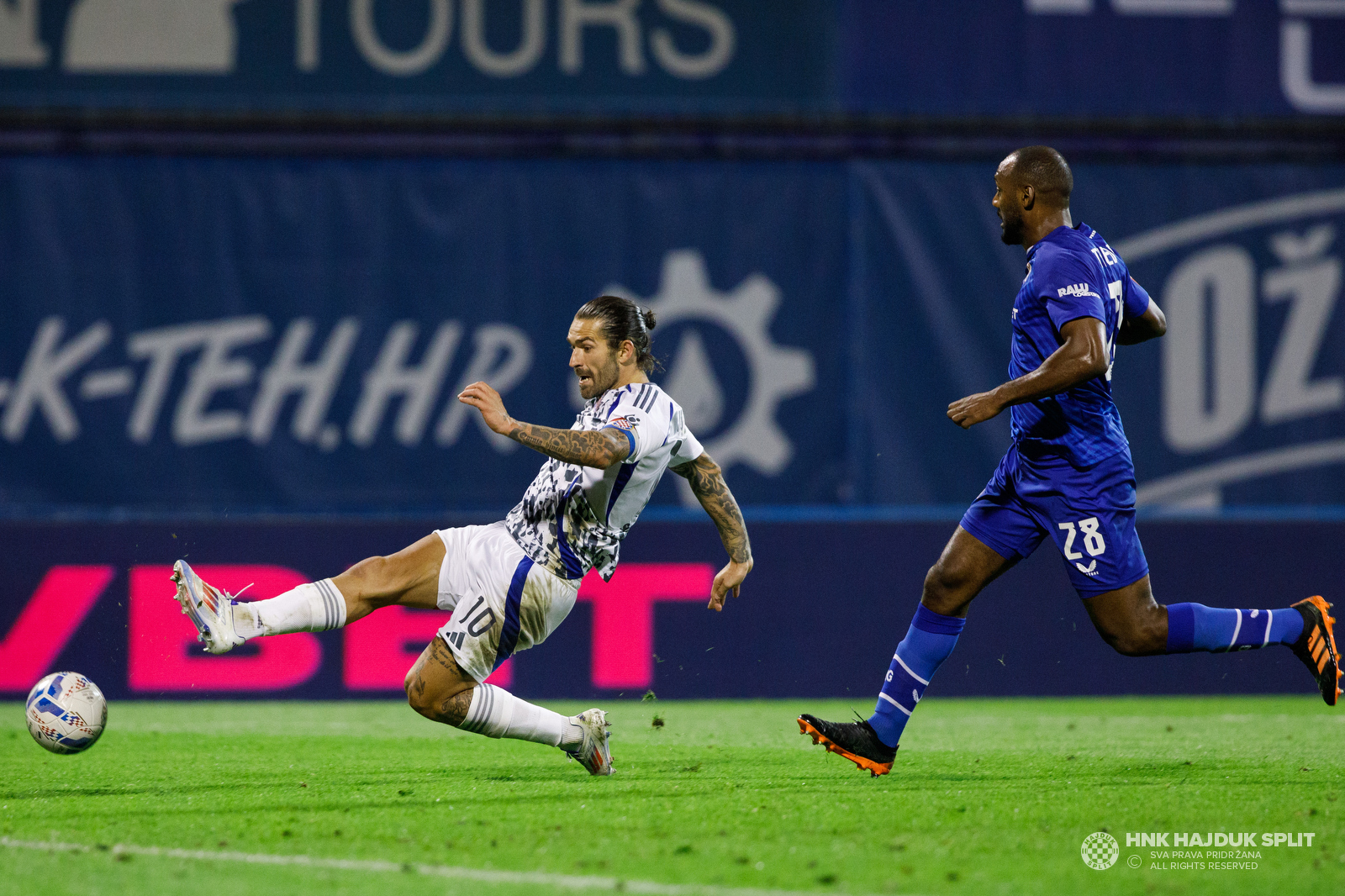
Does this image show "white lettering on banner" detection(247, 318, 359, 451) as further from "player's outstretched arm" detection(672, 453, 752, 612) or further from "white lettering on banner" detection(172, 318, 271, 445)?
"player's outstretched arm" detection(672, 453, 752, 612)

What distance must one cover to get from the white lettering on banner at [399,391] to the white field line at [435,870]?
21.2 ft

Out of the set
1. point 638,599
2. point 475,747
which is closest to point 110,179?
point 638,599

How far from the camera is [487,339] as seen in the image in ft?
35.5

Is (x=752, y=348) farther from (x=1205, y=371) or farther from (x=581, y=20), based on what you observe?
(x=1205, y=371)

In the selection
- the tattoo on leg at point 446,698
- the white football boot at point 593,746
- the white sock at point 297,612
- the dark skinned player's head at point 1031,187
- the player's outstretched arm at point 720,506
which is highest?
the dark skinned player's head at point 1031,187

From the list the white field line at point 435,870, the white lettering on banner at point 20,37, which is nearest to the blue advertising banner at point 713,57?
the white lettering on banner at point 20,37

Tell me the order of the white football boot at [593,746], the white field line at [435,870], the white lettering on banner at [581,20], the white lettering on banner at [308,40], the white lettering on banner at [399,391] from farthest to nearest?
the white lettering on banner at [581,20] < the white lettering on banner at [308,40] < the white lettering on banner at [399,391] < the white football boot at [593,746] < the white field line at [435,870]

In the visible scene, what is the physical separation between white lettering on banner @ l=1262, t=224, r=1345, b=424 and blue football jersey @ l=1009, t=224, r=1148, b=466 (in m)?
6.28

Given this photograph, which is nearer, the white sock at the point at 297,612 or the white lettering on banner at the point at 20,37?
the white sock at the point at 297,612

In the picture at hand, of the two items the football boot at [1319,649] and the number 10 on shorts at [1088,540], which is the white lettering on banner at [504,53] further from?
the football boot at [1319,649]

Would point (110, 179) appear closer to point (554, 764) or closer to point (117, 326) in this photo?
point (117, 326)

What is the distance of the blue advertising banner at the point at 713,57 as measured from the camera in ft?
35.7

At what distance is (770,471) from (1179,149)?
12.7 ft

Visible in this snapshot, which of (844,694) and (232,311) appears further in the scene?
(232,311)
